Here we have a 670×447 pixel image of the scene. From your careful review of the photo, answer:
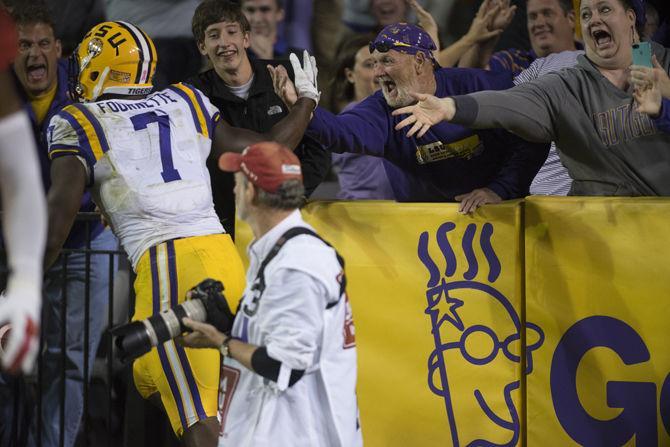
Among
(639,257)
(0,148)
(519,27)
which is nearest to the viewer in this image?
(0,148)

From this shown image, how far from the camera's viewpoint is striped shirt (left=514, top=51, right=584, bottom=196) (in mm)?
6262

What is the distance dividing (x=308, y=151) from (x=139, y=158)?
1.29 m

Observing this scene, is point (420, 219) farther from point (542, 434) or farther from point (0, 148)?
point (0, 148)

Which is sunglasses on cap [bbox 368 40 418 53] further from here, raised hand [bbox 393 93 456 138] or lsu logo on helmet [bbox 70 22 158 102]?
lsu logo on helmet [bbox 70 22 158 102]

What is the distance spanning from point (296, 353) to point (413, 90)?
2.45m

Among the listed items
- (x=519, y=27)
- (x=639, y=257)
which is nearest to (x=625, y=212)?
(x=639, y=257)

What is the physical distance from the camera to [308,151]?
20.4 feet

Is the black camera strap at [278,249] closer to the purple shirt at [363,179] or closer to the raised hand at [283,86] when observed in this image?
the raised hand at [283,86]

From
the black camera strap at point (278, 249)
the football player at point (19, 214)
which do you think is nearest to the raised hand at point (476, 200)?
the black camera strap at point (278, 249)

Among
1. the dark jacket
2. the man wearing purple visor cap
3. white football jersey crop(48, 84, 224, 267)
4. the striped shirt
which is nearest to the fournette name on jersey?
white football jersey crop(48, 84, 224, 267)

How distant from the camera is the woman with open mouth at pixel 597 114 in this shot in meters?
5.36

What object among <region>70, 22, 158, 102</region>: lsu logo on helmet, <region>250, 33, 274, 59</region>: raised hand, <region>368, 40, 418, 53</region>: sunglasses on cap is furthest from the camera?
<region>250, 33, 274, 59</region>: raised hand

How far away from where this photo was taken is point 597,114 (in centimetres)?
546

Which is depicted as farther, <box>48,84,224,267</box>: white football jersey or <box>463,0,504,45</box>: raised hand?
<box>463,0,504,45</box>: raised hand
